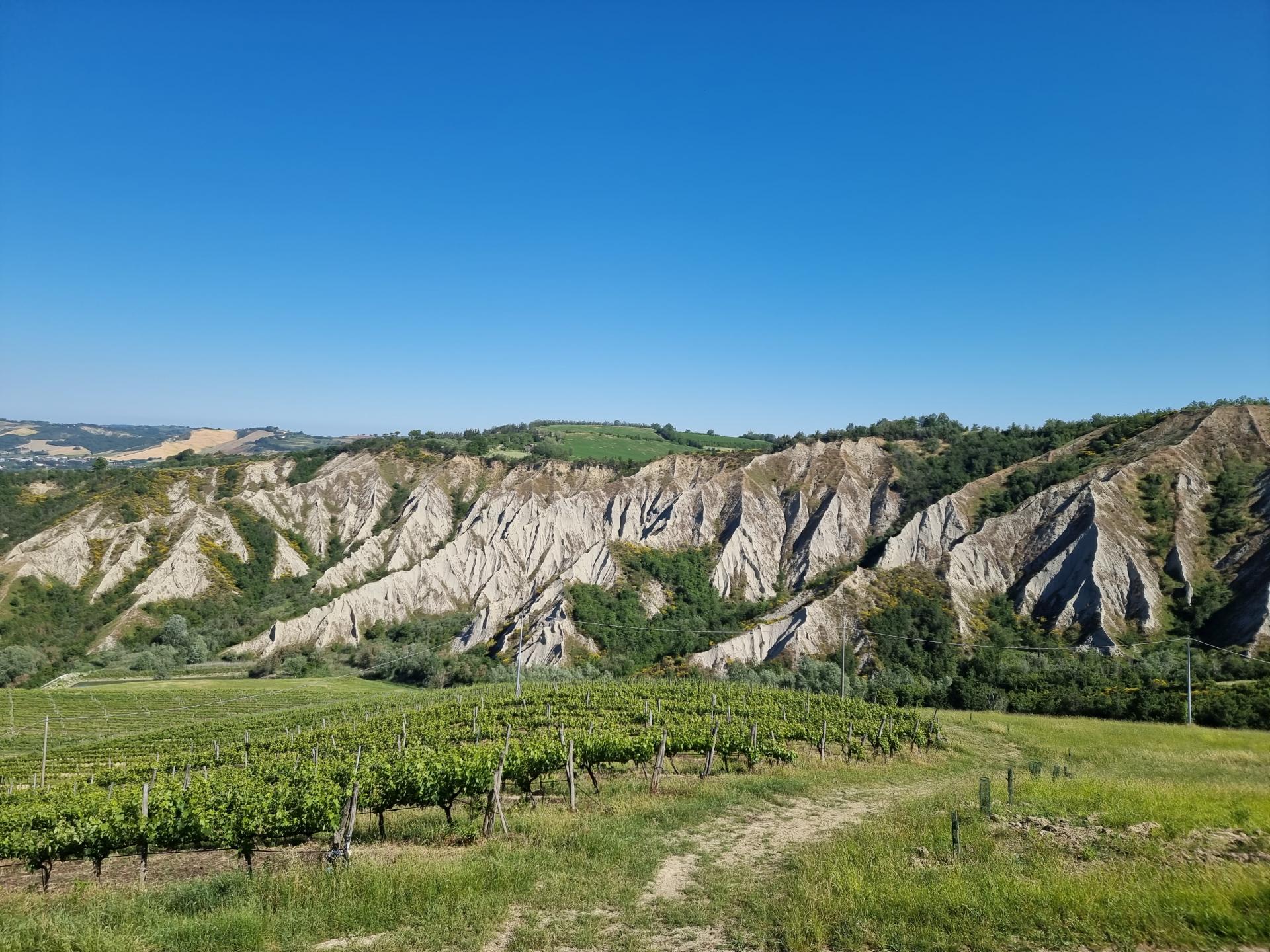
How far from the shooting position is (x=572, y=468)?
341 ft

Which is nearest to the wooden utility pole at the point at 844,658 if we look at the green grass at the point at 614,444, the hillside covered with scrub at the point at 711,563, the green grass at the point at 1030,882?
the hillside covered with scrub at the point at 711,563

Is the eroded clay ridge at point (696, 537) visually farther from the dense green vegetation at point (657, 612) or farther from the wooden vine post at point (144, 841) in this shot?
the wooden vine post at point (144, 841)

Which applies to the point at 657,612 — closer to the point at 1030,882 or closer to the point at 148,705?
the point at 148,705

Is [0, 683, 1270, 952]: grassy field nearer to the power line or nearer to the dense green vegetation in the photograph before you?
the power line

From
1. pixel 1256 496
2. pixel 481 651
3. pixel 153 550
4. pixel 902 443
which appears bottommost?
pixel 481 651

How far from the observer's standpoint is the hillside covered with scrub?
55.9 m

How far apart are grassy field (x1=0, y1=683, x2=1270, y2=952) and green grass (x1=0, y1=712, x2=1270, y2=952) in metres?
0.04

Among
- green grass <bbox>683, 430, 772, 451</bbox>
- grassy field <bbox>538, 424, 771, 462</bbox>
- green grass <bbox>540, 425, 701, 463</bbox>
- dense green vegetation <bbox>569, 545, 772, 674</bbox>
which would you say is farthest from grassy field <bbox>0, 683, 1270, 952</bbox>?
green grass <bbox>683, 430, 772, 451</bbox>

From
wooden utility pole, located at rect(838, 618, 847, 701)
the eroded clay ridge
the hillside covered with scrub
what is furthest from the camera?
the eroded clay ridge

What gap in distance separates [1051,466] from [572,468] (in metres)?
63.3

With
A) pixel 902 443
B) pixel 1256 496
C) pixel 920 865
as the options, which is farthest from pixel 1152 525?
pixel 920 865

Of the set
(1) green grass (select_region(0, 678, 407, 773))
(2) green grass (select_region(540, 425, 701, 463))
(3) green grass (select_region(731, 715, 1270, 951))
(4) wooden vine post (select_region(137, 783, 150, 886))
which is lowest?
(1) green grass (select_region(0, 678, 407, 773))

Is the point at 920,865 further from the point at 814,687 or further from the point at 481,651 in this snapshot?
the point at 481,651

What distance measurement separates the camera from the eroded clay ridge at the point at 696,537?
60906 millimetres
